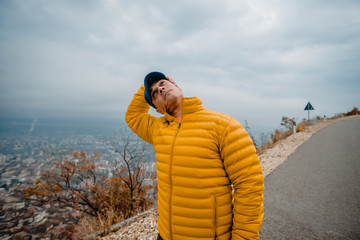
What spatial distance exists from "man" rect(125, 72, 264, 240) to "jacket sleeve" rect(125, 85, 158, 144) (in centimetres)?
45

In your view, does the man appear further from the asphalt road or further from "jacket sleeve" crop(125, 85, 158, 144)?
the asphalt road

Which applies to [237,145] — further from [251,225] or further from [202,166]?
[251,225]

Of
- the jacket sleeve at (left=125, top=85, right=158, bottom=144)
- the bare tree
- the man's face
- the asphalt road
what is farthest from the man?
the bare tree

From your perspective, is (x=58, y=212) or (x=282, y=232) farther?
(x=58, y=212)

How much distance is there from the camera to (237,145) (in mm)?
1101

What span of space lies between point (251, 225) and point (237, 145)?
0.56 metres

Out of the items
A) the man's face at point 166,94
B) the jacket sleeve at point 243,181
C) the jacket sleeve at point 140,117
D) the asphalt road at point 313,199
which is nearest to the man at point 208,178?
the jacket sleeve at point 243,181

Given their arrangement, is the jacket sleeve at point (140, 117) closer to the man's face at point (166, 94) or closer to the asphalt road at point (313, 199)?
the man's face at point (166, 94)

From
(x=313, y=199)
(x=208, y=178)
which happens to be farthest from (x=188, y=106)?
(x=313, y=199)

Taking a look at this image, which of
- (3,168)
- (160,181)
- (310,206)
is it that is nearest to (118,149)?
(160,181)

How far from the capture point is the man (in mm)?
1076

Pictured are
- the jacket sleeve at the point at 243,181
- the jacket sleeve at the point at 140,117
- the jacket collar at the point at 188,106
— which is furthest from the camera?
the jacket sleeve at the point at 140,117

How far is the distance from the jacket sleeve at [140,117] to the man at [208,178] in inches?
17.6

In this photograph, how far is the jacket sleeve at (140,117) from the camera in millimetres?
1750
